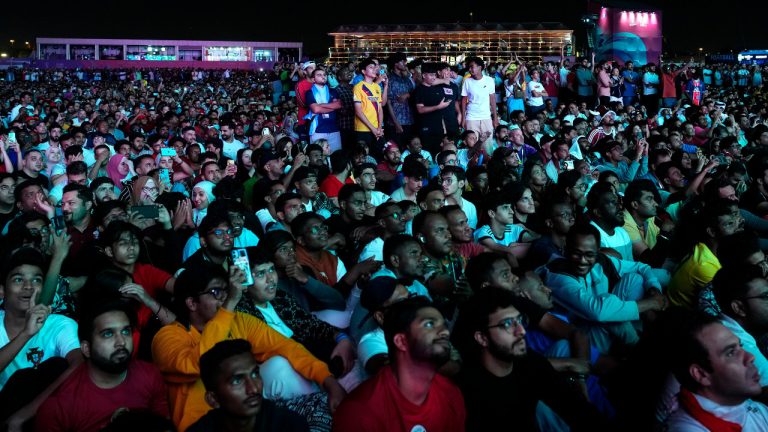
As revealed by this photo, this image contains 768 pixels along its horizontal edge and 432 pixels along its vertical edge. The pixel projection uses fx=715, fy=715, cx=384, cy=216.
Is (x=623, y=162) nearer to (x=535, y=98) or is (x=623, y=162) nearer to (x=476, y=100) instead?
(x=476, y=100)

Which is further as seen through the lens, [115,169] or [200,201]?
[115,169]

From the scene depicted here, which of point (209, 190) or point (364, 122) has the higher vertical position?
point (364, 122)

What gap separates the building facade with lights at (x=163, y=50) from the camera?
78562 millimetres

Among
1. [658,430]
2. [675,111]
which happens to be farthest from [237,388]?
[675,111]

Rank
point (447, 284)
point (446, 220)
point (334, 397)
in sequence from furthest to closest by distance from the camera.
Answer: point (446, 220) < point (447, 284) < point (334, 397)

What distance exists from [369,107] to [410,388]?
7.46 metres

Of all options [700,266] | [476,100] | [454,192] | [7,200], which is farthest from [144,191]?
[476,100]

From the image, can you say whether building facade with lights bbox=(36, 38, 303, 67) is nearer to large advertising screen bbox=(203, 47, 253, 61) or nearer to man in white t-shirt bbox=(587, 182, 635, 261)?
large advertising screen bbox=(203, 47, 253, 61)

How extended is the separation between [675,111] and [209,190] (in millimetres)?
12116

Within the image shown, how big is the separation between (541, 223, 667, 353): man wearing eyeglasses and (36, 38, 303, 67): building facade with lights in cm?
7414

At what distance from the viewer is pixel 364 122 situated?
1012cm

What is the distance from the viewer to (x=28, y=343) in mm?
3951

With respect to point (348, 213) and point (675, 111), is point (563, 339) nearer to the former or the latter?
point (348, 213)

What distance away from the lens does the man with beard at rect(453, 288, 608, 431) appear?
327 centimetres
